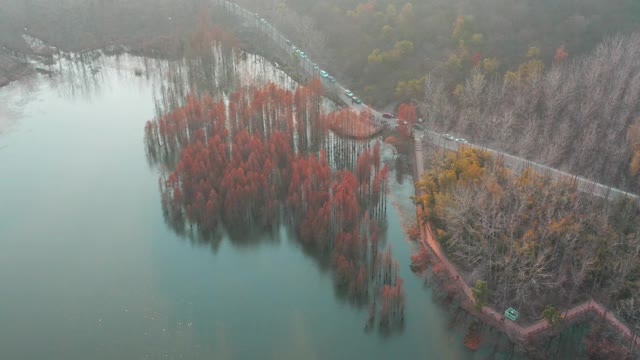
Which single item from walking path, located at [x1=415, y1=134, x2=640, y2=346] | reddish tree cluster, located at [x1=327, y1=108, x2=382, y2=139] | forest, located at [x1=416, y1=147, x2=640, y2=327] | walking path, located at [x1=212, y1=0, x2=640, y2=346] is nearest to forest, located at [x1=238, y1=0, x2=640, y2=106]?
walking path, located at [x1=212, y1=0, x2=640, y2=346]

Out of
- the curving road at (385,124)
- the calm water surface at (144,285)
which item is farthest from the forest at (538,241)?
the calm water surface at (144,285)

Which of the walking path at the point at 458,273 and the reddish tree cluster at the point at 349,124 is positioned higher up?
the reddish tree cluster at the point at 349,124

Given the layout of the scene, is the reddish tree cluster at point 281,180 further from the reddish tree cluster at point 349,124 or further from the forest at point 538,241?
the forest at point 538,241

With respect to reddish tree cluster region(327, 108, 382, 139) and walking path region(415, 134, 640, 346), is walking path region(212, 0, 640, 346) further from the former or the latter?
reddish tree cluster region(327, 108, 382, 139)

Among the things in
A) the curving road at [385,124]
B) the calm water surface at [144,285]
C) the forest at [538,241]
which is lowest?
the calm water surface at [144,285]

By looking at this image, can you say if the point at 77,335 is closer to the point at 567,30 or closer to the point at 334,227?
the point at 334,227
